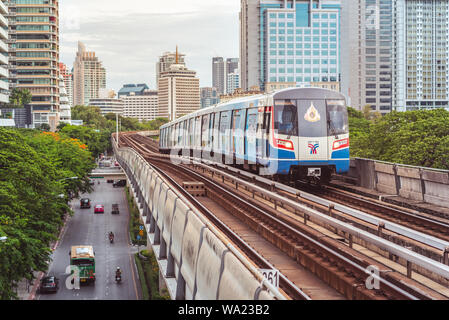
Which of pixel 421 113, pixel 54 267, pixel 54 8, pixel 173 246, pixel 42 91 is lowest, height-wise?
pixel 54 267

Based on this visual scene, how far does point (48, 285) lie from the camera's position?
38.8m

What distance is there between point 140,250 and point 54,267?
8.67 metres

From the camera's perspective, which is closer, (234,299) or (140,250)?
(234,299)

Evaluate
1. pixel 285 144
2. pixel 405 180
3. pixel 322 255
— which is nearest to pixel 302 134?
pixel 285 144

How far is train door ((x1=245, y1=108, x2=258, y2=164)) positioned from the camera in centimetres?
2496

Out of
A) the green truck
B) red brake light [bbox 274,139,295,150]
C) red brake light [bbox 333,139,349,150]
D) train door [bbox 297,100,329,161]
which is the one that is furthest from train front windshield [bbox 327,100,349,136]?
the green truck

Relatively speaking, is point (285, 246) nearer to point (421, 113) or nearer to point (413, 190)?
point (413, 190)

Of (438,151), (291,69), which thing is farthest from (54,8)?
(438,151)

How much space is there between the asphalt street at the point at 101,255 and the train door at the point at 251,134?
1582 centimetres

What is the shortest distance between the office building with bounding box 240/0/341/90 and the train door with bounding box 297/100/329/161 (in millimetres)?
147556

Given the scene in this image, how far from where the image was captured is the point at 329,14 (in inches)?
6816

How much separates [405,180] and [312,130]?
3.75 meters

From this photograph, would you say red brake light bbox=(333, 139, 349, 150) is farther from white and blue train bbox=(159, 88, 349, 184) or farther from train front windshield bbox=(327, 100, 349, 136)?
train front windshield bbox=(327, 100, 349, 136)

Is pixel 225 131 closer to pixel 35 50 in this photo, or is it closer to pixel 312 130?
pixel 312 130
